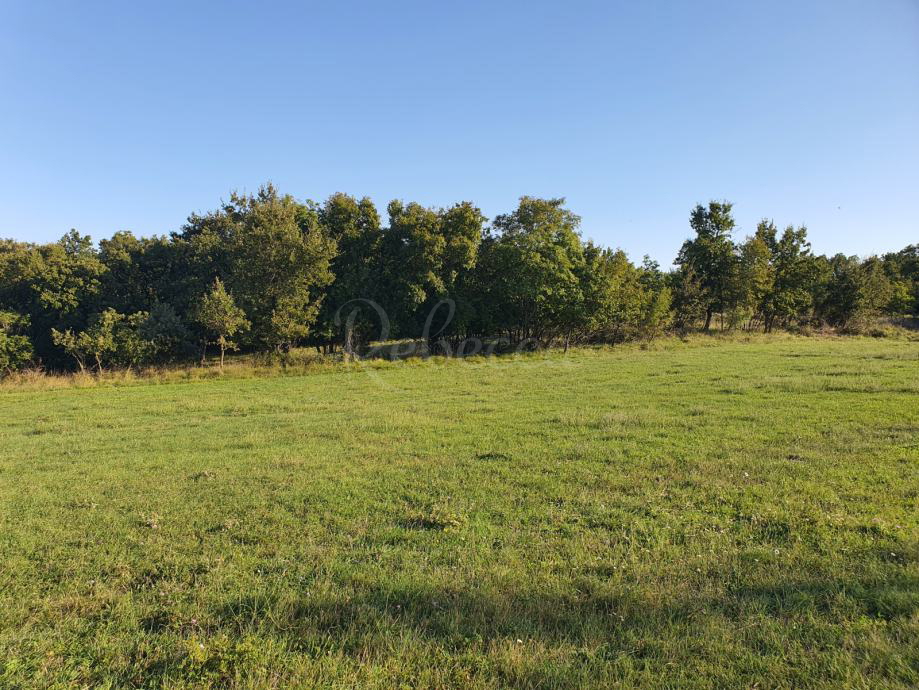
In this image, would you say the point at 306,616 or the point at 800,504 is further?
the point at 800,504

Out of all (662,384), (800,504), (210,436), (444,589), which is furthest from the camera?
(662,384)

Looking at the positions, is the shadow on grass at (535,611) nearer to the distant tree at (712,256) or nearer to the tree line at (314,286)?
the tree line at (314,286)

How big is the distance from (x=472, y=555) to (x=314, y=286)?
3008cm

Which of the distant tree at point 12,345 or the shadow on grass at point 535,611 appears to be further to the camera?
the distant tree at point 12,345

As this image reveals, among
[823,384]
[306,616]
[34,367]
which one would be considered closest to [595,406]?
[823,384]

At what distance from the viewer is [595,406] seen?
14164 millimetres

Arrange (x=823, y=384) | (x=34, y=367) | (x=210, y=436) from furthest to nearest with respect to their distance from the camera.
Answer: (x=34, y=367) → (x=823, y=384) → (x=210, y=436)

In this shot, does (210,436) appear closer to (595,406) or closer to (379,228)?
(595,406)

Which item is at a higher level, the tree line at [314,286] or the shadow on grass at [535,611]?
the tree line at [314,286]

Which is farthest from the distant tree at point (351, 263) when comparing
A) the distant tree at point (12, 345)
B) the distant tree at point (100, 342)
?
the distant tree at point (12, 345)

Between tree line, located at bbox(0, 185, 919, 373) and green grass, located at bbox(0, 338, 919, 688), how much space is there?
60.8 feet

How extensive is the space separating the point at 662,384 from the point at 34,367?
38995 mm

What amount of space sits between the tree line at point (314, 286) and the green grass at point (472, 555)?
729 inches

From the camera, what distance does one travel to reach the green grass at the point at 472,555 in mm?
3334
